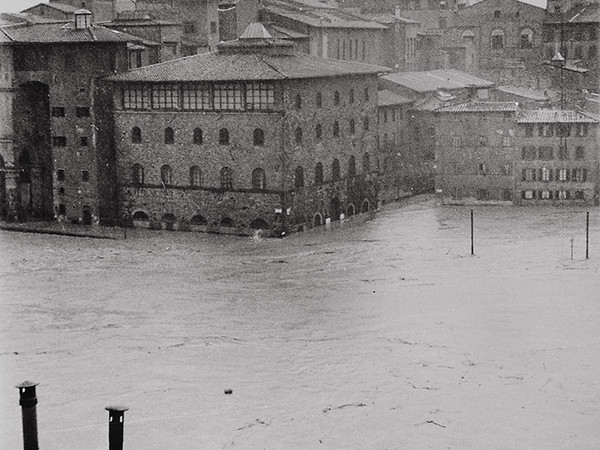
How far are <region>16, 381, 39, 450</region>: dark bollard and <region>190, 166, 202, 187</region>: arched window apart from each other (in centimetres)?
2652

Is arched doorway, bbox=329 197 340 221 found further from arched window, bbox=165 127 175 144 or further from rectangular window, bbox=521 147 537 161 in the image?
rectangular window, bbox=521 147 537 161

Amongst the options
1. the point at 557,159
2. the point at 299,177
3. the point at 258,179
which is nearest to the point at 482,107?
the point at 557,159

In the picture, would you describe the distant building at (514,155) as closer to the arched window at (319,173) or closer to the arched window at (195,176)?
the arched window at (319,173)

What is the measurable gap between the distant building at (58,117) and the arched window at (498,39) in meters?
28.3

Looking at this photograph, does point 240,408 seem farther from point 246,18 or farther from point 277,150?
point 246,18

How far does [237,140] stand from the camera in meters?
35.5

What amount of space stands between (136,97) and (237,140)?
4.21 metres

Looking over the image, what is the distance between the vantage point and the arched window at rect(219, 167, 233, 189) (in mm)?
35906

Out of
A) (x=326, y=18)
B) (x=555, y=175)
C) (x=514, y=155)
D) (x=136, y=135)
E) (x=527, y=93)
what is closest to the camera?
(x=136, y=135)

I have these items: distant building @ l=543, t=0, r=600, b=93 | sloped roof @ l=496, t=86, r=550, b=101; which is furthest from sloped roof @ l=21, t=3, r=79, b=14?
distant building @ l=543, t=0, r=600, b=93

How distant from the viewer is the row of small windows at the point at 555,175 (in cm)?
3944

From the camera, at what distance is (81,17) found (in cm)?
3788

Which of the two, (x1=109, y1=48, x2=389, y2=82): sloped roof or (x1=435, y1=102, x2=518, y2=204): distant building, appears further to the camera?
(x1=435, y1=102, x2=518, y2=204): distant building

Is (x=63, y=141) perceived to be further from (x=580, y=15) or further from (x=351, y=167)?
(x=580, y=15)
